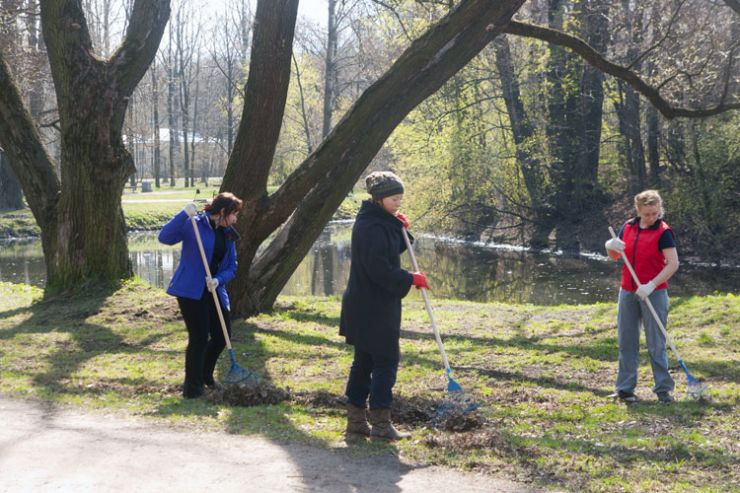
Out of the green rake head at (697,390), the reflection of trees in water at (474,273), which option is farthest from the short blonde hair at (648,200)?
the reflection of trees in water at (474,273)

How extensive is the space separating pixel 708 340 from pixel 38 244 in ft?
88.7

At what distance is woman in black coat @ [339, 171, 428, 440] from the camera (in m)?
5.76

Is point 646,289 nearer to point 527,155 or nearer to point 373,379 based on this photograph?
point 373,379

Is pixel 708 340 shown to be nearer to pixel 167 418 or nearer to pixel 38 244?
pixel 167 418

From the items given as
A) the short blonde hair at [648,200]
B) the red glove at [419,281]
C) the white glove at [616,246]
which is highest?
the short blonde hair at [648,200]

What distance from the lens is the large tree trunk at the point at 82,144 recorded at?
39.4 ft

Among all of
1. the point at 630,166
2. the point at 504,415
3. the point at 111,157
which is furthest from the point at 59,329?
the point at 630,166

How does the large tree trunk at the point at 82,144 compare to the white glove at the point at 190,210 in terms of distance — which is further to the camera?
the large tree trunk at the point at 82,144

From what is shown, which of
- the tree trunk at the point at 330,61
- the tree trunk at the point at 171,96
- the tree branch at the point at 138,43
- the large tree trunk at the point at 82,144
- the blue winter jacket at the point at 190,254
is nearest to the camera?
the blue winter jacket at the point at 190,254

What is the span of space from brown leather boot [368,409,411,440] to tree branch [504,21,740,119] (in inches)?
269

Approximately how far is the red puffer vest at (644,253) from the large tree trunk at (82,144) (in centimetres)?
772

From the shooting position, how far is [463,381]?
8.14 metres

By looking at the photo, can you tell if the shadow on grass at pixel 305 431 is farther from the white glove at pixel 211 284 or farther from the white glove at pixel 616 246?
the white glove at pixel 616 246

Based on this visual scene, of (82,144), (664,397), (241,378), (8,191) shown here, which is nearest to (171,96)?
(8,191)
